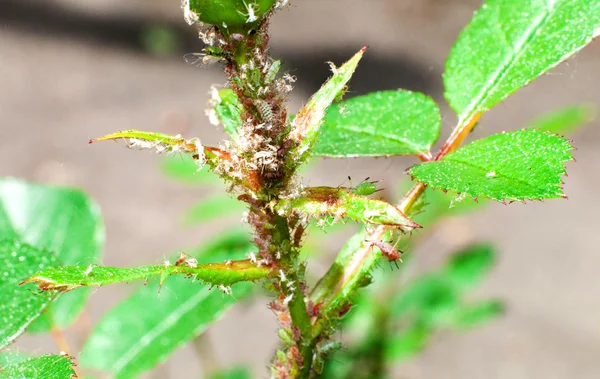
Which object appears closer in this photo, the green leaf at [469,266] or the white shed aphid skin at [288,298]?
the white shed aphid skin at [288,298]

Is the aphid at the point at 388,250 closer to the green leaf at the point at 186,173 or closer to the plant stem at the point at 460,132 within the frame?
the plant stem at the point at 460,132

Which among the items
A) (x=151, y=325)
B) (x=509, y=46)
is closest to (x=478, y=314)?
(x=151, y=325)

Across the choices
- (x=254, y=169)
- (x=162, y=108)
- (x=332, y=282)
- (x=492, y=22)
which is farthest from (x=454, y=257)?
(x=162, y=108)

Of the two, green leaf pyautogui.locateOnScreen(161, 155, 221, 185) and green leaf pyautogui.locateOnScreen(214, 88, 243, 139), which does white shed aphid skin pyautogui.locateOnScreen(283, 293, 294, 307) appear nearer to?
green leaf pyautogui.locateOnScreen(214, 88, 243, 139)

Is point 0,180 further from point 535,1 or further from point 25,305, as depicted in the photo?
point 535,1

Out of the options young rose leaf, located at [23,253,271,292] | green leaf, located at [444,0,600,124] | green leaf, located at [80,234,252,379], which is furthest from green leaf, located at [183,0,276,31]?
green leaf, located at [80,234,252,379]

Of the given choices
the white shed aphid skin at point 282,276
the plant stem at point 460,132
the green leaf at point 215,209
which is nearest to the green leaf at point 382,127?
the plant stem at point 460,132
